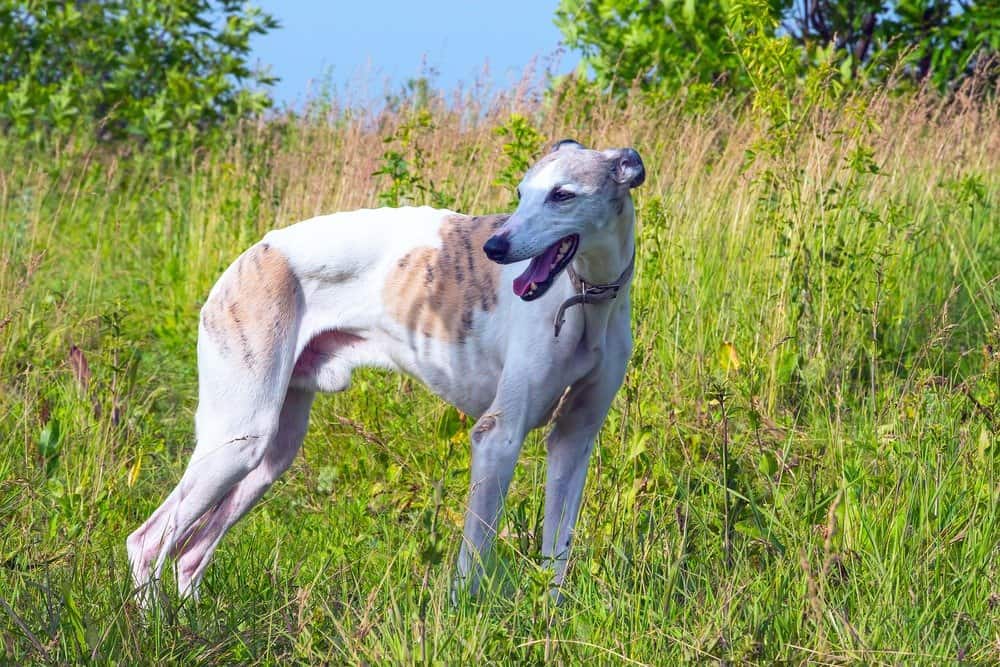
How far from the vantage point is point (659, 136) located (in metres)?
8.19

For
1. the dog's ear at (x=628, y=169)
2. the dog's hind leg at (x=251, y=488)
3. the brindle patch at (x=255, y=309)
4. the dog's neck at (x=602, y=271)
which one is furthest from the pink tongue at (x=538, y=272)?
the dog's hind leg at (x=251, y=488)

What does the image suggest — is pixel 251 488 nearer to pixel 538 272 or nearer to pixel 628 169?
pixel 538 272

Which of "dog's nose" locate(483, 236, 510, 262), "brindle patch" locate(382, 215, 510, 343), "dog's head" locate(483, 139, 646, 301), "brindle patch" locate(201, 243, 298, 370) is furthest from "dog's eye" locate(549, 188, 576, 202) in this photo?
"brindle patch" locate(201, 243, 298, 370)

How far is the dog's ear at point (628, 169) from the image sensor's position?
3.34 meters

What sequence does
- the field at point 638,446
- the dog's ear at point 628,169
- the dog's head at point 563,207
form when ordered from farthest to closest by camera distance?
the dog's ear at point 628,169 → the dog's head at point 563,207 → the field at point 638,446

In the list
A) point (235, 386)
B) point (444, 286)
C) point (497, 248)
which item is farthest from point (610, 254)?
point (235, 386)

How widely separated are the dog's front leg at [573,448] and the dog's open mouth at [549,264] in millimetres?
438

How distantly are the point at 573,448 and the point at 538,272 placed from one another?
0.64 meters

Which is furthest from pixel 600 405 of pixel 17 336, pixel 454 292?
pixel 17 336

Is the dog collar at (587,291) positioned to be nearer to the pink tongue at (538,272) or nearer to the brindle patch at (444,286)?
the pink tongue at (538,272)

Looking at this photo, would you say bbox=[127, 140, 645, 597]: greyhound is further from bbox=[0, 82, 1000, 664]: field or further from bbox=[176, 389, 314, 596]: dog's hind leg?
bbox=[0, 82, 1000, 664]: field

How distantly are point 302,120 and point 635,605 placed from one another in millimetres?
8347

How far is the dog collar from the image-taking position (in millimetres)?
3412

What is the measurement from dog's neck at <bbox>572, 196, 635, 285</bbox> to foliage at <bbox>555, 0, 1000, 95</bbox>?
6.65 meters
